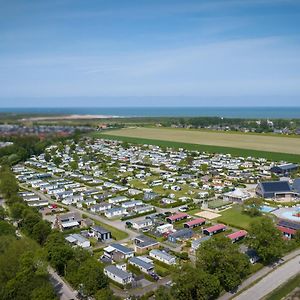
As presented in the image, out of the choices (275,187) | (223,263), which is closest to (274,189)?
(275,187)

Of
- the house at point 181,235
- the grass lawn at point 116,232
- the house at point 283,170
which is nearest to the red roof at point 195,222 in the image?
the house at point 181,235

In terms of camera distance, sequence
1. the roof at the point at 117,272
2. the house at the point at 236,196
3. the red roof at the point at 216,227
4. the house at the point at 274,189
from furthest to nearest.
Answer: the house at the point at 274,189 < the house at the point at 236,196 < the red roof at the point at 216,227 < the roof at the point at 117,272

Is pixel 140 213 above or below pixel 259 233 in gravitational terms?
below

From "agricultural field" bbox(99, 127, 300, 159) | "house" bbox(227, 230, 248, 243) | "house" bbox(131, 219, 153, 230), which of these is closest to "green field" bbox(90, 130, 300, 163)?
"agricultural field" bbox(99, 127, 300, 159)

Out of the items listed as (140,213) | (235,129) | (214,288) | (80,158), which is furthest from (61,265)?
Answer: (235,129)

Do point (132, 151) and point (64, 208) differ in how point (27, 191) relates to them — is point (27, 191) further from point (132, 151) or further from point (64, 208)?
point (132, 151)

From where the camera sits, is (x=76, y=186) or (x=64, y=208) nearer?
(x=64, y=208)

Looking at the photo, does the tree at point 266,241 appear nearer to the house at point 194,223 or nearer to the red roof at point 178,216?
the house at point 194,223
